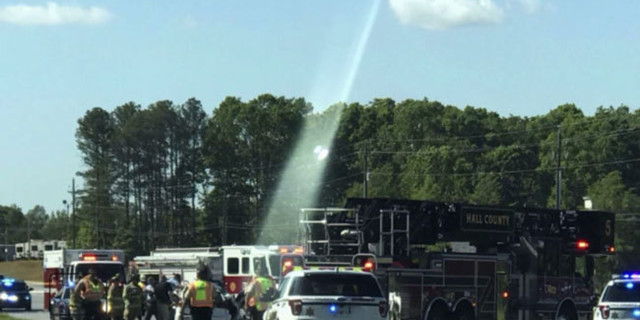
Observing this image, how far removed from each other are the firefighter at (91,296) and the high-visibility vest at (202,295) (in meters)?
6.09

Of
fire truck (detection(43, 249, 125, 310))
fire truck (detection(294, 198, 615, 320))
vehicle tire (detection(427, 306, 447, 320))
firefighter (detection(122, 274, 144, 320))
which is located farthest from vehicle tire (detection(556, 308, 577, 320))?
fire truck (detection(43, 249, 125, 310))

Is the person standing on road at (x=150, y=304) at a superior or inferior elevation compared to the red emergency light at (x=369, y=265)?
inferior

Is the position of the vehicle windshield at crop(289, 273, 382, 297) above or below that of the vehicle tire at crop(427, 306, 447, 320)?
above

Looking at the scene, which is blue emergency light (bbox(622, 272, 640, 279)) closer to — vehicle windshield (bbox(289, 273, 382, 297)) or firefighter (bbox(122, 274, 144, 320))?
vehicle windshield (bbox(289, 273, 382, 297))

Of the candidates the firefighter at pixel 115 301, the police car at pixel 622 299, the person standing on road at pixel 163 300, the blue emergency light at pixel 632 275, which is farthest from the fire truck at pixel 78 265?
the blue emergency light at pixel 632 275

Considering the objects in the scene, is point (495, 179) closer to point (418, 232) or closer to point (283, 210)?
point (283, 210)

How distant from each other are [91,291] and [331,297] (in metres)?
8.17

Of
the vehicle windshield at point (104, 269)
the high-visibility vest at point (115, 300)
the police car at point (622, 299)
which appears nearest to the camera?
the police car at point (622, 299)

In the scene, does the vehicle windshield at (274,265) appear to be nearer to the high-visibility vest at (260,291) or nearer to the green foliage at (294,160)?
the high-visibility vest at (260,291)

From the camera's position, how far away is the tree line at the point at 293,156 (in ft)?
366

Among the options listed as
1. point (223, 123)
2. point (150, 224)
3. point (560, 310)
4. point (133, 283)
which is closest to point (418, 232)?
point (560, 310)

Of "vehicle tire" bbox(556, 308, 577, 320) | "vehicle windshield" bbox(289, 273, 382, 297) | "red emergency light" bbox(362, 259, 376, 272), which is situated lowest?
"vehicle tire" bbox(556, 308, 577, 320)

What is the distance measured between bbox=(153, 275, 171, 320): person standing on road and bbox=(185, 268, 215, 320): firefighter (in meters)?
8.42

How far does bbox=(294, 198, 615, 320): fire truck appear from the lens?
29.8 m
